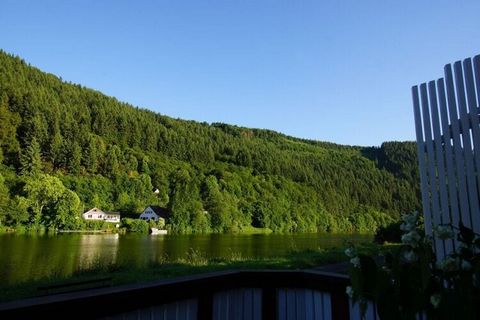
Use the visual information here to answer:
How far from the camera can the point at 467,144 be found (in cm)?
278

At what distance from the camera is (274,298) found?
121 inches

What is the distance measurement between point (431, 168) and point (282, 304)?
160 cm

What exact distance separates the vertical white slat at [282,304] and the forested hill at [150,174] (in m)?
59.7

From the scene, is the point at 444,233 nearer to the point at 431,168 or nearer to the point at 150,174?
the point at 431,168

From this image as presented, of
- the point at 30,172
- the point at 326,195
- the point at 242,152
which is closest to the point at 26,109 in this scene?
the point at 30,172

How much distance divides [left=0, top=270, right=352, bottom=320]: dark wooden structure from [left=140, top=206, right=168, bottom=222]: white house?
2824 inches

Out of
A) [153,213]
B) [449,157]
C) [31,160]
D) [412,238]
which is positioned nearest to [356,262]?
[412,238]

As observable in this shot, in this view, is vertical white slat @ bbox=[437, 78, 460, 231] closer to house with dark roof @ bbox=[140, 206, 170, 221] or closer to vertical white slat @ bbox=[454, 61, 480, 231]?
vertical white slat @ bbox=[454, 61, 480, 231]

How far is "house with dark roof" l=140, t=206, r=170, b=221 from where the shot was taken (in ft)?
241

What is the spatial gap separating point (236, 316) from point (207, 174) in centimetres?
10122

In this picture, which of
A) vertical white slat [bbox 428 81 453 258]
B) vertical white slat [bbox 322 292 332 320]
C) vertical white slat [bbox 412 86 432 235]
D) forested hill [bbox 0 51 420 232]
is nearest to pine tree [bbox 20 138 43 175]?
forested hill [bbox 0 51 420 232]

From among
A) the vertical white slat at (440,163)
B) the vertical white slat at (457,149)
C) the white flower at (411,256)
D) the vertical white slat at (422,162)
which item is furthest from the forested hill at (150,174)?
the white flower at (411,256)

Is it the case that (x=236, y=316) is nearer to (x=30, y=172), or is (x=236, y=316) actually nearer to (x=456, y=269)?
(x=456, y=269)

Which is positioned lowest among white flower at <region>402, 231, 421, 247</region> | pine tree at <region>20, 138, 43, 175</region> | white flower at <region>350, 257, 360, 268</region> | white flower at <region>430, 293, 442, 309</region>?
white flower at <region>430, 293, 442, 309</region>
